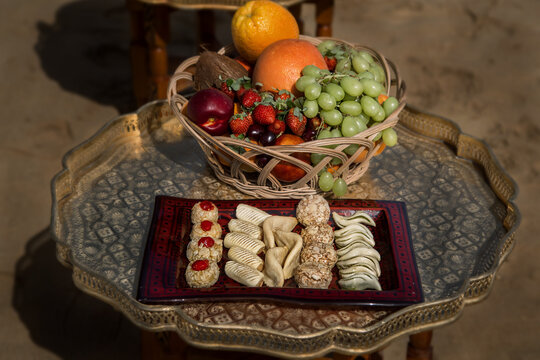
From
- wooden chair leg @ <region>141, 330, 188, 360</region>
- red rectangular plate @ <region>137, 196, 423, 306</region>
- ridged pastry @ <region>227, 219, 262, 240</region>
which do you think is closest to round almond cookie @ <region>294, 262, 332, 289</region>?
red rectangular plate @ <region>137, 196, 423, 306</region>

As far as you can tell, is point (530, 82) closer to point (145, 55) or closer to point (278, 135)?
point (145, 55)

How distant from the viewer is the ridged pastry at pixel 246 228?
1.26 meters

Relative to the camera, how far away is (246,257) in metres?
1.20

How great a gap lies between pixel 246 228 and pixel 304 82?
1.07 ft

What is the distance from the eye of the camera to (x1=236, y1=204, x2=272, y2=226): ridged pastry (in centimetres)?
130

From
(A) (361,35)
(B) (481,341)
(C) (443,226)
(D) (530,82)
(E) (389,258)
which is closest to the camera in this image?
(E) (389,258)

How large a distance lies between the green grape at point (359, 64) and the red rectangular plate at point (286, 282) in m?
0.30

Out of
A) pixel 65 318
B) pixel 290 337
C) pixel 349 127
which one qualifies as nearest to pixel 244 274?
pixel 290 337

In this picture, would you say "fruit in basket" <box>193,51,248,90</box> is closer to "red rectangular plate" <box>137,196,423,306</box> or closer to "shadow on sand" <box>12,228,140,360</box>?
"red rectangular plate" <box>137,196,423,306</box>

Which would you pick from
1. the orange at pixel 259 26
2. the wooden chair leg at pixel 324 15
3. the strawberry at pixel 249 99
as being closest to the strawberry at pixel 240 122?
the strawberry at pixel 249 99

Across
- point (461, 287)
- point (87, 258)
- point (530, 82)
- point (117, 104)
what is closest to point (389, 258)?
point (461, 287)

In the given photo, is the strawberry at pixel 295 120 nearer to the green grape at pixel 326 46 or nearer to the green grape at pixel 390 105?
the green grape at pixel 390 105

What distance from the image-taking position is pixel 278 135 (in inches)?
52.0

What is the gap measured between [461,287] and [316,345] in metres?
0.29
